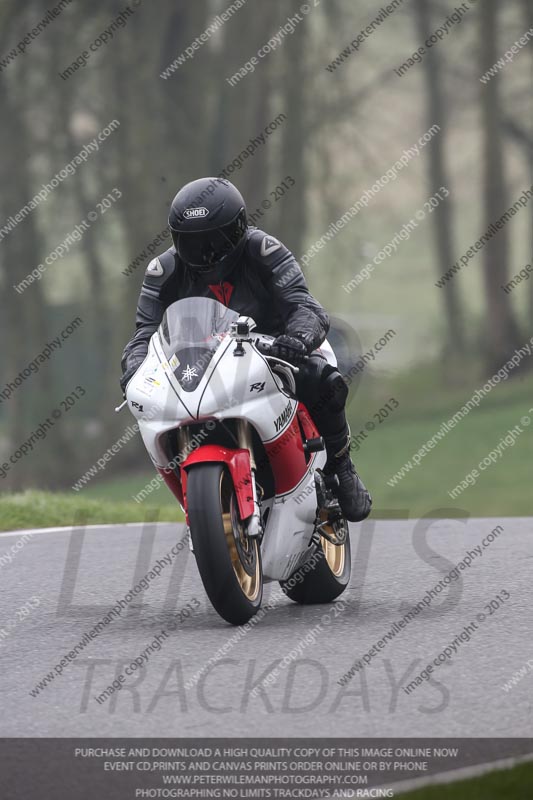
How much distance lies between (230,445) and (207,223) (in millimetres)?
985

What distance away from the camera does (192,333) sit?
637cm

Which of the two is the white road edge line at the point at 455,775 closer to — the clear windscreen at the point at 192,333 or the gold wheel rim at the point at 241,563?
the gold wheel rim at the point at 241,563

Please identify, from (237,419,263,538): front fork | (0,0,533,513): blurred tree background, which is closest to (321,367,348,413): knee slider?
(237,419,263,538): front fork

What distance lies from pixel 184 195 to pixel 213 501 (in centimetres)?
145

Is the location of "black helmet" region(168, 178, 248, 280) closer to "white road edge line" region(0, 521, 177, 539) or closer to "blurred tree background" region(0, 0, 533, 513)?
"white road edge line" region(0, 521, 177, 539)

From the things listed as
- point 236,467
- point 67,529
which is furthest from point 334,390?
point 67,529

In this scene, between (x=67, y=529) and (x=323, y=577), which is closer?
(x=323, y=577)

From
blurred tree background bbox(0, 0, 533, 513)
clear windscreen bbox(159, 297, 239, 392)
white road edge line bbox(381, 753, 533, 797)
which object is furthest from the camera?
blurred tree background bbox(0, 0, 533, 513)

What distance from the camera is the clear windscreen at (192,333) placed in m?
6.25

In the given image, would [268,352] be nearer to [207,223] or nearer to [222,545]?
[207,223]

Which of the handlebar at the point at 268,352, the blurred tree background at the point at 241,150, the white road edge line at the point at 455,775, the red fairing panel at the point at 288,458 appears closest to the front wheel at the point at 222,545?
the red fairing panel at the point at 288,458

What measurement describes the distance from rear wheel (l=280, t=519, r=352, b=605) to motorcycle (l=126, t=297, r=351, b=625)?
197 millimetres

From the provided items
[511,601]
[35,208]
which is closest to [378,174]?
[35,208]

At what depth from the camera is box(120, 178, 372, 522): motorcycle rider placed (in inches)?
254
